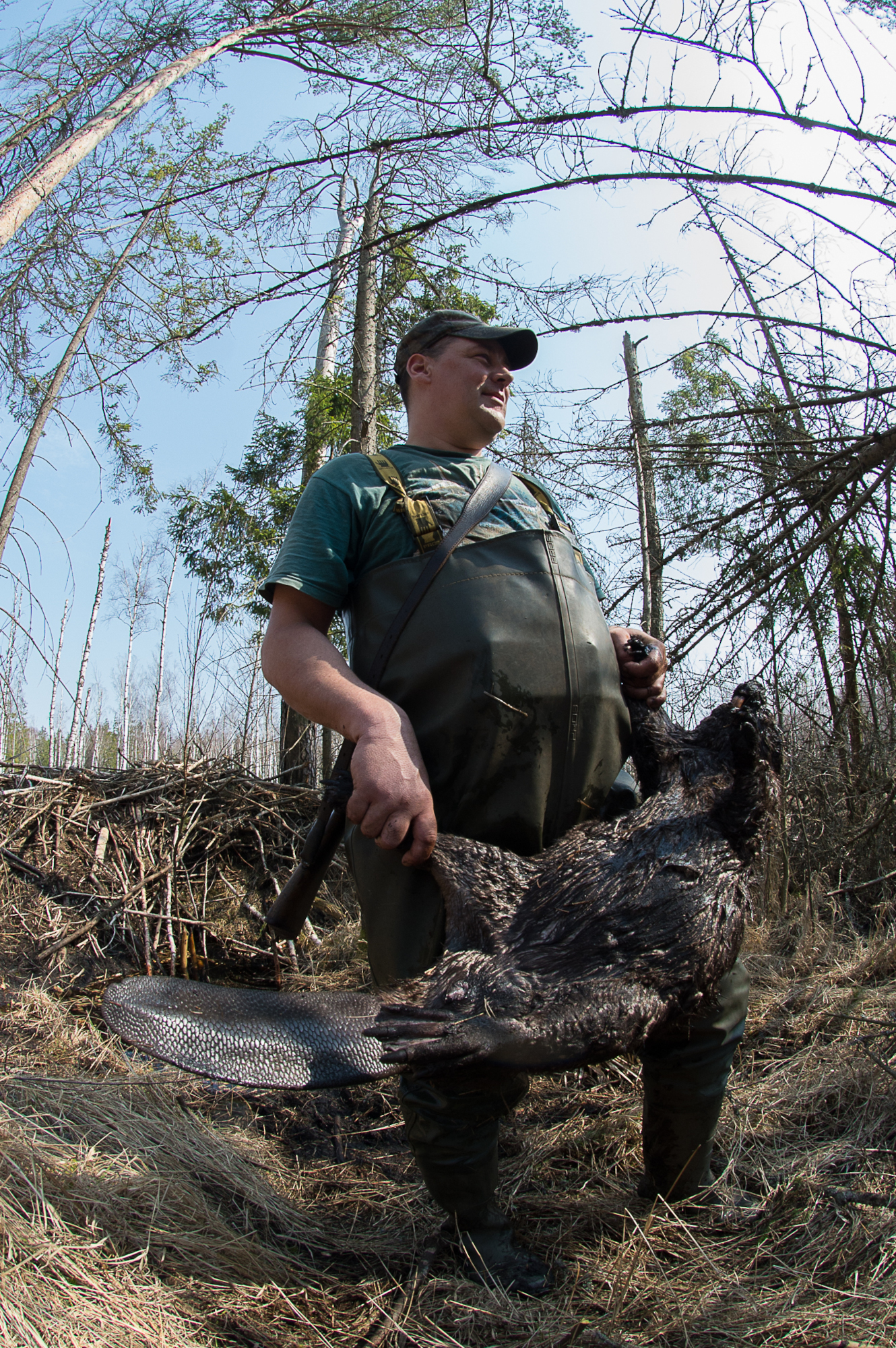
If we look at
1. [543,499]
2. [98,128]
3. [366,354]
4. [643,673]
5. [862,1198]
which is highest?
[98,128]

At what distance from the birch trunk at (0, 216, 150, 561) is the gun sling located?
326 cm

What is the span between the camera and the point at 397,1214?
2.10 metres

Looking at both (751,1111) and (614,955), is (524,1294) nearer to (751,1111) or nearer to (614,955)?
(614,955)

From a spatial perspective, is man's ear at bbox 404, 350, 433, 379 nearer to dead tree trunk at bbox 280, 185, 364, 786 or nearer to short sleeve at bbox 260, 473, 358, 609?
short sleeve at bbox 260, 473, 358, 609

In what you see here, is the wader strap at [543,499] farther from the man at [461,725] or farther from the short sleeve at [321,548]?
the short sleeve at [321,548]

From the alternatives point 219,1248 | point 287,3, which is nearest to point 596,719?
point 219,1248

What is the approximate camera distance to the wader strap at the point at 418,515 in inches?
77.6

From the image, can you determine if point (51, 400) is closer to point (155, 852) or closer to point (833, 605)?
point (155, 852)

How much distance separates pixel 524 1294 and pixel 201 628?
6.31 metres

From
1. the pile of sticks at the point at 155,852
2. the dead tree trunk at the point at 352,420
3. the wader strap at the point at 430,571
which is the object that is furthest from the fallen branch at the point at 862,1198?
the dead tree trunk at the point at 352,420

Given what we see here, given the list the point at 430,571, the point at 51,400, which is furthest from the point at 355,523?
the point at 51,400

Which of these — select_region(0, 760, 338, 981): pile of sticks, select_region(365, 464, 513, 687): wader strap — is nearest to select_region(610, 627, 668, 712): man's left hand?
select_region(365, 464, 513, 687): wader strap

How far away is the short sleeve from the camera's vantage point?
195 centimetres

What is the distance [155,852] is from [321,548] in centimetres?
324
